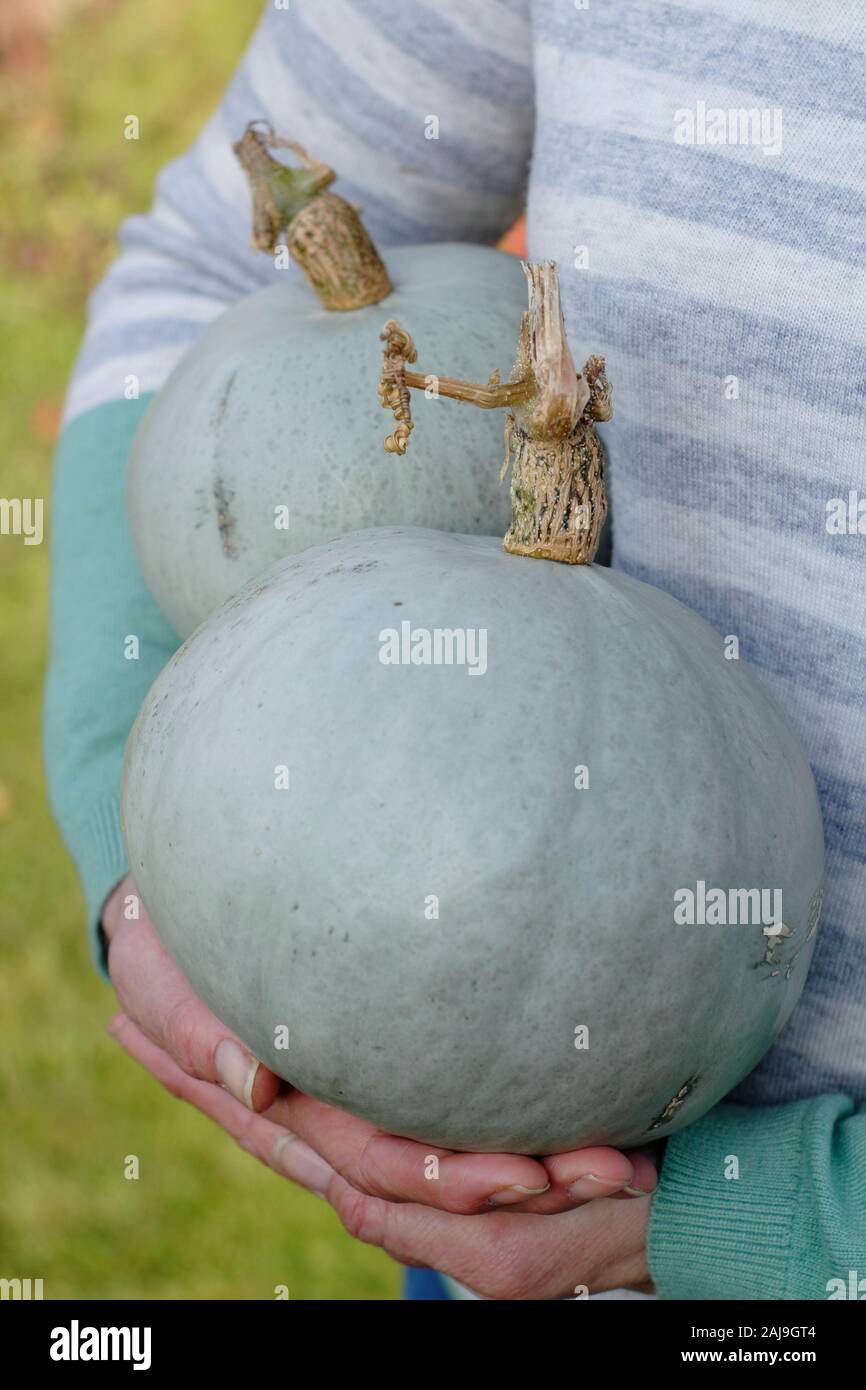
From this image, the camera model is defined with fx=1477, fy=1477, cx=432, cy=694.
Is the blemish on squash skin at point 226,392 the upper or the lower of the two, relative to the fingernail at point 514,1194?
upper

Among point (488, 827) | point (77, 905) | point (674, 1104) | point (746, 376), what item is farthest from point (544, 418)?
point (77, 905)

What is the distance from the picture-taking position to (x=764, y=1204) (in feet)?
3.56

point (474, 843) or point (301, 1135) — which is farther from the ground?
point (474, 843)

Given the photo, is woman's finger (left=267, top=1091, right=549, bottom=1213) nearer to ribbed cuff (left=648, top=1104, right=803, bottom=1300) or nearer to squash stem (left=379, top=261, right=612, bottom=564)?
ribbed cuff (left=648, top=1104, right=803, bottom=1300)

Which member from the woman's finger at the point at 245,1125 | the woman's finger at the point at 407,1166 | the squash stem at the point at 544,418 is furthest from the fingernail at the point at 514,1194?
the squash stem at the point at 544,418

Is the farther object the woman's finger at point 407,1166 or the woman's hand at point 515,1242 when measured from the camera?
the woman's hand at point 515,1242

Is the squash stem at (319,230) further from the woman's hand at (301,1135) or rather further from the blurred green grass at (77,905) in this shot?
the blurred green grass at (77,905)

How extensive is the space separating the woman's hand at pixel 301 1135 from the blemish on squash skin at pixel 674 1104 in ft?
0.11

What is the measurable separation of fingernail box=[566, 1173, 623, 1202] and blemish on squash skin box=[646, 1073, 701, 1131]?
0.15 feet

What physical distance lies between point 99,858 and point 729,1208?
651mm

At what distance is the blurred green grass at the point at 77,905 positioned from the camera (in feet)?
7.79

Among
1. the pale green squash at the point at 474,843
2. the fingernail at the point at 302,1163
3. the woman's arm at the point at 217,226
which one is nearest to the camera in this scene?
the pale green squash at the point at 474,843

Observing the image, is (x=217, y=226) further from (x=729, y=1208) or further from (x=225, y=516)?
(x=729, y=1208)

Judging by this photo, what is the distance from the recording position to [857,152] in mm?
934
